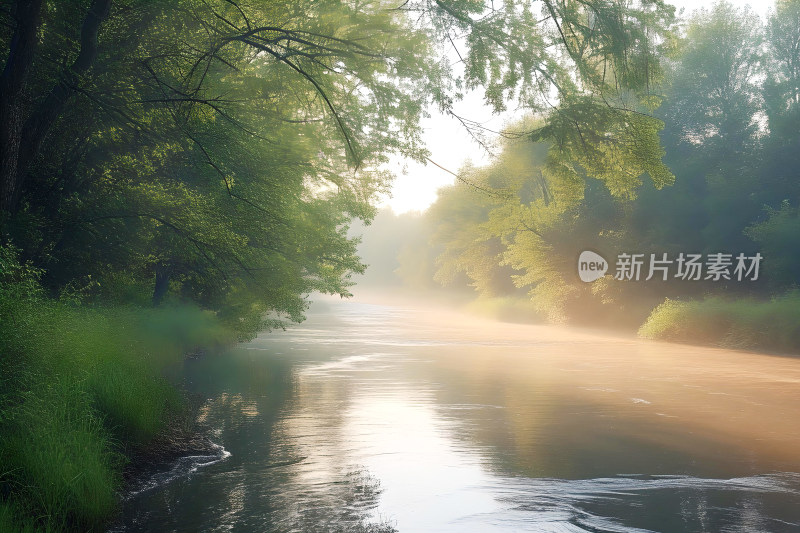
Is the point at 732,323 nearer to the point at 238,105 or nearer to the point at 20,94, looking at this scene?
the point at 238,105

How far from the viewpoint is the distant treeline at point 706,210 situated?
3469cm

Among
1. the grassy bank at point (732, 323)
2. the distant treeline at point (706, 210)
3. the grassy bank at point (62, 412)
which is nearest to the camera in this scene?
the grassy bank at point (62, 412)

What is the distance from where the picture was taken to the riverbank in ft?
25.6

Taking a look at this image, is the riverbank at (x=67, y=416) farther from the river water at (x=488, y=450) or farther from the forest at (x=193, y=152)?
the river water at (x=488, y=450)

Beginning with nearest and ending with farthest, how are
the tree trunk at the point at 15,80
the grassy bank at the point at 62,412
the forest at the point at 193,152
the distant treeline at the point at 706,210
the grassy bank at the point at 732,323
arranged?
the grassy bank at the point at 62,412 → the forest at the point at 193,152 → the tree trunk at the point at 15,80 → the grassy bank at the point at 732,323 → the distant treeline at the point at 706,210

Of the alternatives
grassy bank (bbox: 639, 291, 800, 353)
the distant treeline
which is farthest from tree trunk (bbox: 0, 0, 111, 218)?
grassy bank (bbox: 639, 291, 800, 353)

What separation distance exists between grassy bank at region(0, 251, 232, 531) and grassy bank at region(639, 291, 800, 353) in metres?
26.3

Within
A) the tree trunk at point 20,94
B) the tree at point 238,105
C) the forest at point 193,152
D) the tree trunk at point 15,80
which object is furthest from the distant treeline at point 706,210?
the tree trunk at point 15,80

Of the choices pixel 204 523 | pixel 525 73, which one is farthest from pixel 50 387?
pixel 525 73

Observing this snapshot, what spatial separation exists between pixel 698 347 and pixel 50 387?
29.9 metres

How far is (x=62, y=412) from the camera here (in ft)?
30.0

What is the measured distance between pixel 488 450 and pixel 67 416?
6924 millimetres

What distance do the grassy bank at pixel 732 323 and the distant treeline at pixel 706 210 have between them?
0.06 meters

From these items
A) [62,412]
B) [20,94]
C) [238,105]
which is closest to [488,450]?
[62,412]
